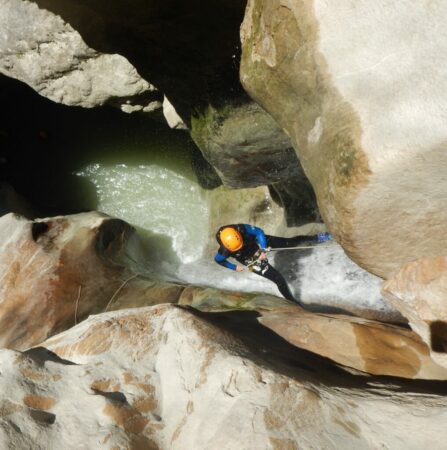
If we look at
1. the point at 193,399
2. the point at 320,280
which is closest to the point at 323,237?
the point at 320,280

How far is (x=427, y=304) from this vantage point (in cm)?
258

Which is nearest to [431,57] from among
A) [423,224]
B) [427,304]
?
[423,224]

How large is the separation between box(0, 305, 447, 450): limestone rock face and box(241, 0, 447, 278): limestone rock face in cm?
94

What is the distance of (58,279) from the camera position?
5062 millimetres

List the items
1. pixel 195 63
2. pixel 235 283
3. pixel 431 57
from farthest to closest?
1. pixel 235 283
2. pixel 195 63
3. pixel 431 57

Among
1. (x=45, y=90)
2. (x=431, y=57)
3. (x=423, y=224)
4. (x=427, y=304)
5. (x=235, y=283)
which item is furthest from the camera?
(x=235, y=283)

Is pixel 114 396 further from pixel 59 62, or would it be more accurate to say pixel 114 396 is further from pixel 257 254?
pixel 59 62

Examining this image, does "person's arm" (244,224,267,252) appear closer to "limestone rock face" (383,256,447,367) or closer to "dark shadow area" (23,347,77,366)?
"limestone rock face" (383,256,447,367)

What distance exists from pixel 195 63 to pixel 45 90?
9.60 ft

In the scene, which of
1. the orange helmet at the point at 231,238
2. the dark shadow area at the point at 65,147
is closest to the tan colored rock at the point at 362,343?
the orange helmet at the point at 231,238

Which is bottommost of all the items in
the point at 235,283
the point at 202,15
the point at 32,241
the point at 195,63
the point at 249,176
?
the point at 235,283

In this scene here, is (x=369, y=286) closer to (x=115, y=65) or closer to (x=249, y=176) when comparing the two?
(x=249, y=176)

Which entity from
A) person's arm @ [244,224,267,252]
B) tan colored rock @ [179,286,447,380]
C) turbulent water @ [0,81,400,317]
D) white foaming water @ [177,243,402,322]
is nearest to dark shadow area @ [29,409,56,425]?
tan colored rock @ [179,286,447,380]

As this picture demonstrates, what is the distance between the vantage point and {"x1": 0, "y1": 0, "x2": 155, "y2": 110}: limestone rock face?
4863mm
